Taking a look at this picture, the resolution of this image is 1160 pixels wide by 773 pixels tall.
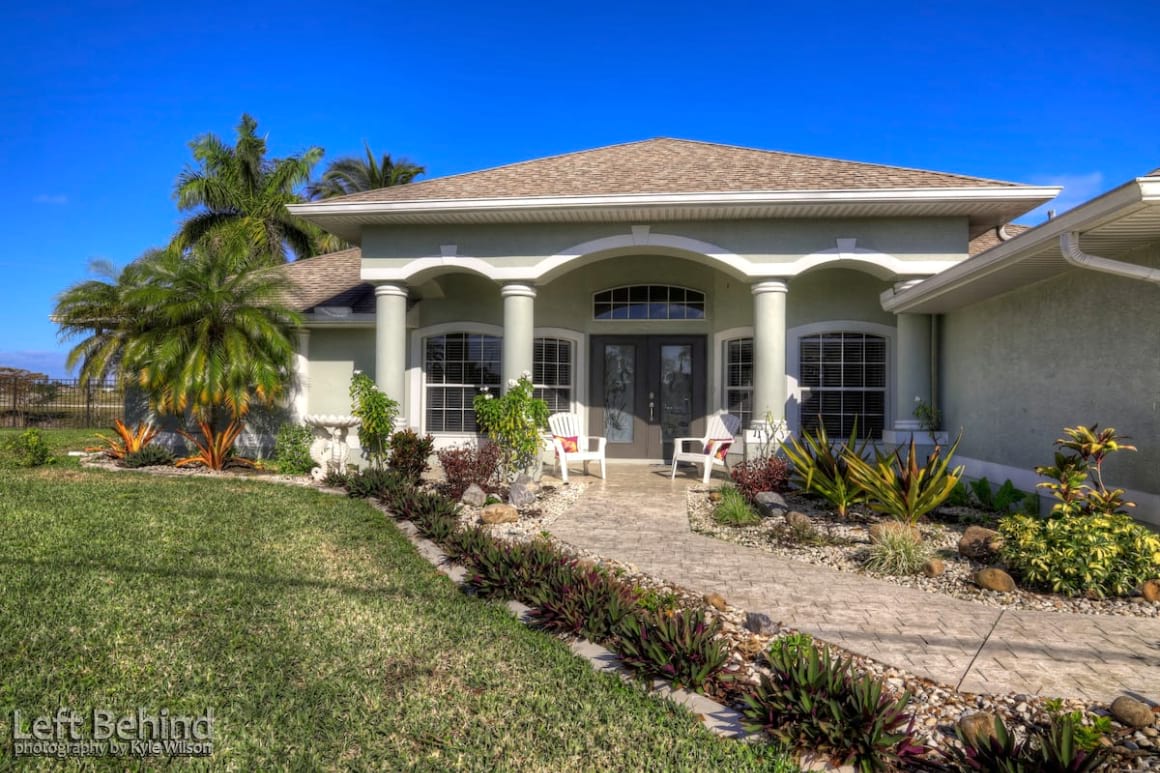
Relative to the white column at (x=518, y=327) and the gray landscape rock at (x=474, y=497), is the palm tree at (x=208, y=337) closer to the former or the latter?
the white column at (x=518, y=327)

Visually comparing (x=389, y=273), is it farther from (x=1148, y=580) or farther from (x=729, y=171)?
(x=1148, y=580)

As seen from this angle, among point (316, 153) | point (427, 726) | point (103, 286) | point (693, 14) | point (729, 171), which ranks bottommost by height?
point (427, 726)

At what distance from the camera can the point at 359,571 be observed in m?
4.91

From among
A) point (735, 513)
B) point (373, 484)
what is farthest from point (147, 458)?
point (735, 513)

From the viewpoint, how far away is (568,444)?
954 cm

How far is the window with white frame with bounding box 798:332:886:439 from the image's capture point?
10195 mm

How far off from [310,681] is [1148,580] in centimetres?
531

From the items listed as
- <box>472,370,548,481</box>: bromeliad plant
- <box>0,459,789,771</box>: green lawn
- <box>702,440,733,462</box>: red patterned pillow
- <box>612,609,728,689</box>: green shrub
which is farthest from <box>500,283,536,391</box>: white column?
<box>612,609,728,689</box>: green shrub

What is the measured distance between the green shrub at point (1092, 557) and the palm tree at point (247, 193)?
22.5m

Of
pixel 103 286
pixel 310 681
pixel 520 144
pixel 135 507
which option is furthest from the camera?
pixel 520 144

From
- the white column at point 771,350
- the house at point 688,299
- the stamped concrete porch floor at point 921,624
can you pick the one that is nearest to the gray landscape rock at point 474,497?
the stamped concrete porch floor at point 921,624

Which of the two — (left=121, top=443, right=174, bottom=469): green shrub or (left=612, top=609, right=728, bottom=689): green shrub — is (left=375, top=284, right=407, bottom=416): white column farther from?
(left=612, top=609, right=728, bottom=689): green shrub

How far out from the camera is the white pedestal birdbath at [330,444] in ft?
30.8

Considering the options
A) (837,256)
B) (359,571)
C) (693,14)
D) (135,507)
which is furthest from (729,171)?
(135,507)
